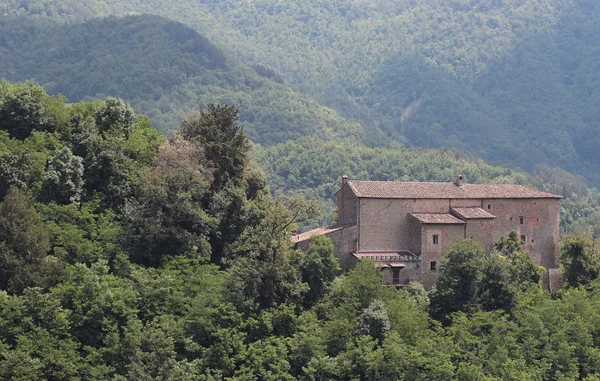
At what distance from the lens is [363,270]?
57500 mm

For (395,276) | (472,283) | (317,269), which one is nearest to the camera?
(317,269)

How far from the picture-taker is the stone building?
2434 inches

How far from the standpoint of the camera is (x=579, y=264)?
214ft

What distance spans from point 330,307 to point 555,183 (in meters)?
134

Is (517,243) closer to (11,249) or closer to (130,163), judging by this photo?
(130,163)

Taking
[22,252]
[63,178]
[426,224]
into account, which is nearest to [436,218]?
[426,224]

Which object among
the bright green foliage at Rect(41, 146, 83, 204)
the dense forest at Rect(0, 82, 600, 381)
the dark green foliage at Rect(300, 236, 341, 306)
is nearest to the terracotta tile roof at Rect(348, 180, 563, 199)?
the dense forest at Rect(0, 82, 600, 381)

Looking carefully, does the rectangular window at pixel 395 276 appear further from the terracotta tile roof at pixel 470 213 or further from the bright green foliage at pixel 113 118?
the bright green foliage at pixel 113 118

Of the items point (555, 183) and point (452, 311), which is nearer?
point (452, 311)

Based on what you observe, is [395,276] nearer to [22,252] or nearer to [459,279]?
[459,279]

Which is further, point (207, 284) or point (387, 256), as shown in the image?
point (387, 256)

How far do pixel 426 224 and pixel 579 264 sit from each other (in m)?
11.5

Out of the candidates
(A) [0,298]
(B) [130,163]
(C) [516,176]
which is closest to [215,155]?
(B) [130,163]

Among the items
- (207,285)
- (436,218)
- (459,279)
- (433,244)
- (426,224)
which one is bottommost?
(207,285)
